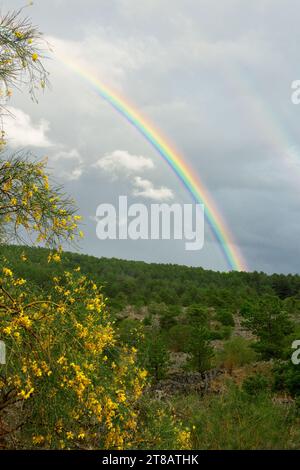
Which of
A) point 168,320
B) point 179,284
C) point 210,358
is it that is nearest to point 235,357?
point 210,358

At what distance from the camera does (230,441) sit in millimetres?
8531

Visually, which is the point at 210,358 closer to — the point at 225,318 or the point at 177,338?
the point at 177,338

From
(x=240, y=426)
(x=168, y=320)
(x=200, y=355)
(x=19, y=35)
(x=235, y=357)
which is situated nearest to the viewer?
(x=19, y=35)

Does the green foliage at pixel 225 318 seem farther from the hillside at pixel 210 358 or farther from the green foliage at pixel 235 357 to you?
the green foliage at pixel 235 357

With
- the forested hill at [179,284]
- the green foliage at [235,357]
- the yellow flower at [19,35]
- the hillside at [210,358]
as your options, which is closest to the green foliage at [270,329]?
the hillside at [210,358]

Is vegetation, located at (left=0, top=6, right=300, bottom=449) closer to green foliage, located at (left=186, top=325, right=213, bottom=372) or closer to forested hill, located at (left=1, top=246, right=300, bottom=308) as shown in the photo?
green foliage, located at (left=186, top=325, right=213, bottom=372)

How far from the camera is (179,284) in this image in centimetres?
7338

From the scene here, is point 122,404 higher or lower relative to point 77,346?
lower

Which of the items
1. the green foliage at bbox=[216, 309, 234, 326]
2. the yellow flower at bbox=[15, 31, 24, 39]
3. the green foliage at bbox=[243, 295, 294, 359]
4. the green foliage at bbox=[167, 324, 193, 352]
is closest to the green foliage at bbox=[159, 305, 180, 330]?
the green foliage at bbox=[216, 309, 234, 326]

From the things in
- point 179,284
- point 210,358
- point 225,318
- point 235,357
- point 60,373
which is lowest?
point 235,357

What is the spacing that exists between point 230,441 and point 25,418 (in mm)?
3331

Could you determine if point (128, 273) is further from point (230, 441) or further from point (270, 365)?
point (230, 441)

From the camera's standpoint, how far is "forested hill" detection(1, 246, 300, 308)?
57197 mm
